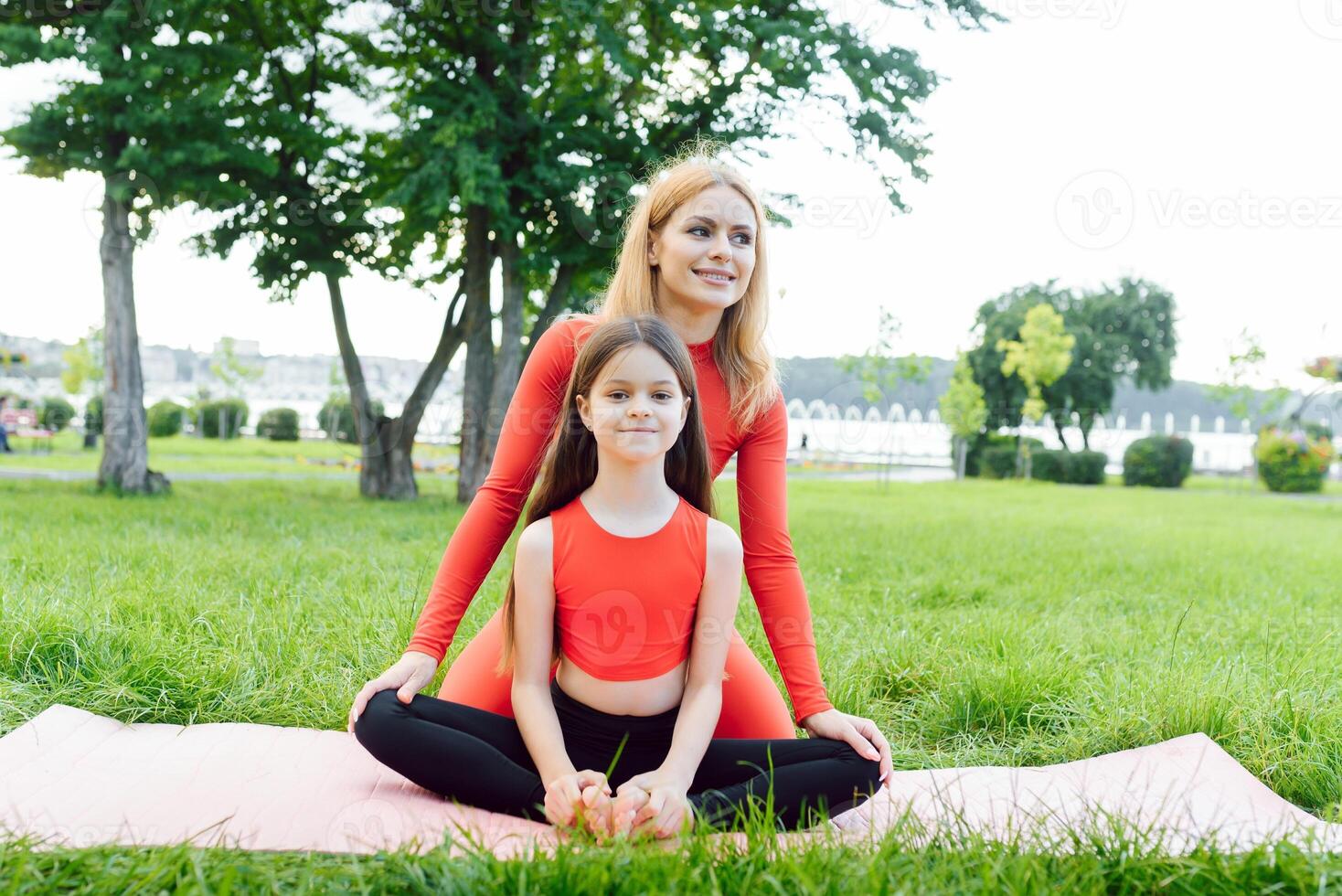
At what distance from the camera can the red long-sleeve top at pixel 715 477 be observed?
7.50 feet

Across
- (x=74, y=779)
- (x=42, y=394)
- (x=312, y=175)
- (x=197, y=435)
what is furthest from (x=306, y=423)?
(x=74, y=779)

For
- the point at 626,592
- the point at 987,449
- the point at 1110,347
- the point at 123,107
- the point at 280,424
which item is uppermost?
the point at 123,107

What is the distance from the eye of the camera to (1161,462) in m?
24.0

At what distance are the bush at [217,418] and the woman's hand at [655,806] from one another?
29.2m

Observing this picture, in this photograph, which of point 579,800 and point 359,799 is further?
point 359,799

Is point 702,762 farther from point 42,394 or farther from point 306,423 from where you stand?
point 42,394

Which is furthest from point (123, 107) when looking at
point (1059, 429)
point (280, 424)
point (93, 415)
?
point (1059, 429)

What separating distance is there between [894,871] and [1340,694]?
2.35 meters

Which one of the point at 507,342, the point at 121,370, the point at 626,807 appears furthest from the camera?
the point at 507,342

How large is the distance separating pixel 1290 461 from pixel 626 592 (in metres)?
24.1

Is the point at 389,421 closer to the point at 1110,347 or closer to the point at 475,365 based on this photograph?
the point at 475,365

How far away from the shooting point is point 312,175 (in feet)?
34.6

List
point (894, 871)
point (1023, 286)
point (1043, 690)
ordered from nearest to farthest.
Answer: point (894, 871) → point (1043, 690) → point (1023, 286)

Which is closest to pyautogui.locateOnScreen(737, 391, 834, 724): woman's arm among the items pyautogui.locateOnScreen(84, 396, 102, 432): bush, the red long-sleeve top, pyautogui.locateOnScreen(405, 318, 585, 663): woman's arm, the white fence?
the red long-sleeve top
